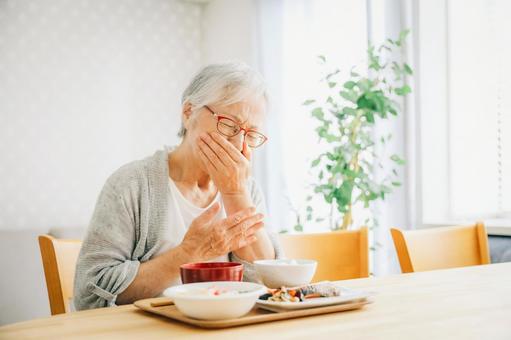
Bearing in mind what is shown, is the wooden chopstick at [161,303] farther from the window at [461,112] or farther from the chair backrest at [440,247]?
the window at [461,112]

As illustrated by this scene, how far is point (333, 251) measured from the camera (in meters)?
1.61

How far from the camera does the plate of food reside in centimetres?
94

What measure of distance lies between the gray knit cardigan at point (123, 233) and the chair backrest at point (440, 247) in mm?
377

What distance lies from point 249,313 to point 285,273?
15cm

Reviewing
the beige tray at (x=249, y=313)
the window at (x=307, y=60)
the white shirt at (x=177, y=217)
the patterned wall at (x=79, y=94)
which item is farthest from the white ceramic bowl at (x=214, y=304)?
the patterned wall at (x=79, y=94)

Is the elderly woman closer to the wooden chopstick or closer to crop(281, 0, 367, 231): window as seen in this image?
the wooden chopstick

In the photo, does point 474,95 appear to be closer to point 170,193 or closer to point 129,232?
point 170,193

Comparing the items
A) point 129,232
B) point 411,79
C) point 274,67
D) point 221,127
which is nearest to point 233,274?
point 129,232

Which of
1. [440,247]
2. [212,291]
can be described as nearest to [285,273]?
[212,291]

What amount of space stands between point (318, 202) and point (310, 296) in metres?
2.42

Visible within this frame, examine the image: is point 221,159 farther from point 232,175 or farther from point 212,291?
point 212,291

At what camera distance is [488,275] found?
1.38 m

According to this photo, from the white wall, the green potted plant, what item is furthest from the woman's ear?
the white wall

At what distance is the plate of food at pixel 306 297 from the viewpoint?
94cm
